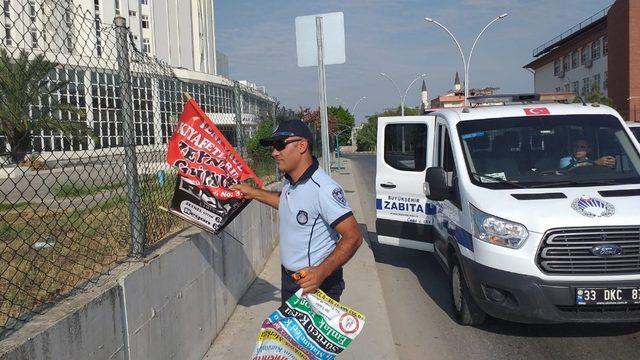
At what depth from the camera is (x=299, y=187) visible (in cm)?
315

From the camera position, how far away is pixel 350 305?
5.93 m

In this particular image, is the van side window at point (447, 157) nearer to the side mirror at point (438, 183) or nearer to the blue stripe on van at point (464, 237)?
the side mirror at point (438, 183)

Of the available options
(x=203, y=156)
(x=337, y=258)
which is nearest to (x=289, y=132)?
(x=337, y=258)

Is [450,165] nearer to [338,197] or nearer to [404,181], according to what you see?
[404,181]

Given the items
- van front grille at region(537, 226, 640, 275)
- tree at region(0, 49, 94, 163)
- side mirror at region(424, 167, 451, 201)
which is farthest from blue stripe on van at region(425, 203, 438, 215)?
tree at region(0, 49, 94, 163)

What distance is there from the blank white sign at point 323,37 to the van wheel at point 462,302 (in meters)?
4.37

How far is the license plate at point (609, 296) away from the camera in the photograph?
171 inches

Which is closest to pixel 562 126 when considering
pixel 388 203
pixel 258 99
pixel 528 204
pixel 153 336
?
pixel 528 204

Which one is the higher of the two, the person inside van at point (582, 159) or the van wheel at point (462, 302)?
the person inside van at point (582, 159)

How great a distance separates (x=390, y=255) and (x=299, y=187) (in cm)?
582

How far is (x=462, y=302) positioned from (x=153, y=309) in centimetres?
301

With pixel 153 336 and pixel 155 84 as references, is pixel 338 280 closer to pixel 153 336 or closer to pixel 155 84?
pixel 153 336

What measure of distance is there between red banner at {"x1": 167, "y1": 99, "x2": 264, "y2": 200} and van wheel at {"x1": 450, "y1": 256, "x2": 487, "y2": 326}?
2359mm

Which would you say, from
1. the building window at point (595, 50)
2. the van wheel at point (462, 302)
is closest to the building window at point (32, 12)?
the van wheel at point (462, 302)
